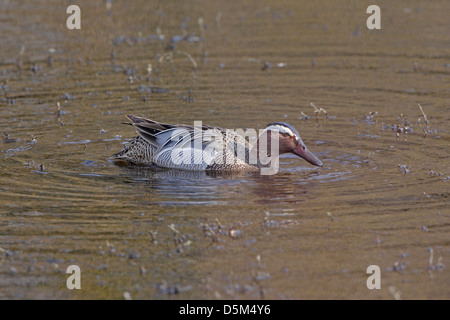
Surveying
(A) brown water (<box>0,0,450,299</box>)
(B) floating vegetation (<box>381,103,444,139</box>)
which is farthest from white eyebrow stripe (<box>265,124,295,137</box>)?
(B) floating vegetation (<box>381,103,444,139</box>)

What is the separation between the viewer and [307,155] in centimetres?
979

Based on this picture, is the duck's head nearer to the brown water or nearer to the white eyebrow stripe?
the white eyebrow stripe

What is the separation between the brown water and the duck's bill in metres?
0.13

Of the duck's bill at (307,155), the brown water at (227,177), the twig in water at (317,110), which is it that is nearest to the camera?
the brown water at (227,177)

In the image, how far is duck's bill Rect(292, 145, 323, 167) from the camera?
9717 millimetres

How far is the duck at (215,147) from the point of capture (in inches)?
390

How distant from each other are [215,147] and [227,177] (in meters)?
0.46

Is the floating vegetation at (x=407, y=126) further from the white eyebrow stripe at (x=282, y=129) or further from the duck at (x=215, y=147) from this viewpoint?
the white eyebrow stripe at (x=282, y=129)

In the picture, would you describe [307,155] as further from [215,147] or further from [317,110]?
[317,110]

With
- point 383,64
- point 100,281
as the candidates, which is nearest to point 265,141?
point 100,281

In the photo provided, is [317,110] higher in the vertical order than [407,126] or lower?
higher

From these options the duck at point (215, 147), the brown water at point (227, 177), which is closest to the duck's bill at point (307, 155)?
the duck at point (215, 147)

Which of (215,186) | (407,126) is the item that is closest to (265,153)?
(215,186)

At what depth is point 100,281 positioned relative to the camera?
6.52m
